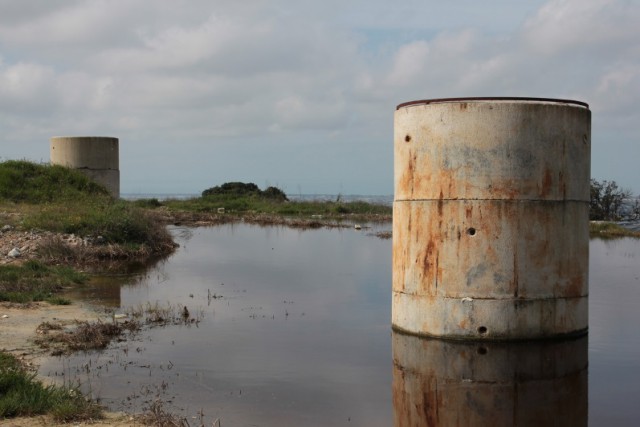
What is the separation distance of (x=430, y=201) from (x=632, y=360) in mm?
2966

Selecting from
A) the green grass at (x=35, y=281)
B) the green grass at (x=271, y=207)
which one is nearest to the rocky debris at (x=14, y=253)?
the green grass at (x=35, y=281)

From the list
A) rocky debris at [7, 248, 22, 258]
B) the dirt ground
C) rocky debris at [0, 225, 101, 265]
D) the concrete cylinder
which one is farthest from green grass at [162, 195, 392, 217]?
the dirt ground

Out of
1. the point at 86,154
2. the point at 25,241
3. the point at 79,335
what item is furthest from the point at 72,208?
the point at 79,335

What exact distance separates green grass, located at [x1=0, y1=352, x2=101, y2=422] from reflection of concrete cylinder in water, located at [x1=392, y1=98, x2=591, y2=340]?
172 inches

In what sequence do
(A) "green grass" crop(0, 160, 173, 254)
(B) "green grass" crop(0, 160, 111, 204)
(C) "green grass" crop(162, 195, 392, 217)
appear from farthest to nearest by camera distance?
(C) "green grass" crop(162, 195, 392, 217), (B) "green grass" crop(0, 160, 111, 204), (A) "green grass" crop(0, 160, 173, 254)

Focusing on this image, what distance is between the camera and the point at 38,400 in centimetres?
659

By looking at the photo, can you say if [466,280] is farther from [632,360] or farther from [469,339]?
[632,360]

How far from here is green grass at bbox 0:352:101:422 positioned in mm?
6402

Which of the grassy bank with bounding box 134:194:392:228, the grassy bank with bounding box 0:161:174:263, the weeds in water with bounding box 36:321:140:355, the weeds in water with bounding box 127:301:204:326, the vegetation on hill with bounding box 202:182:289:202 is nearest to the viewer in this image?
the weeds in water with bounding box 36:321:140:355

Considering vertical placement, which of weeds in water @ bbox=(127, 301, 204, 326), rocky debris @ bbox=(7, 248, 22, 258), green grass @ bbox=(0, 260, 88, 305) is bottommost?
weeds in water @ bbox=(127, 301, 204, 326)

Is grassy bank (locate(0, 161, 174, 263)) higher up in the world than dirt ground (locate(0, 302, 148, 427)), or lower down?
higher up

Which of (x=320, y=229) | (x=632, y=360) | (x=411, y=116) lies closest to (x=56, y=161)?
(x=320, y=229)

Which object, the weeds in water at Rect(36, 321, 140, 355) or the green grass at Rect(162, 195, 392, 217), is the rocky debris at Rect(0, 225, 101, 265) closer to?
the weeds in water at Rect(36, 321, 140, 355)

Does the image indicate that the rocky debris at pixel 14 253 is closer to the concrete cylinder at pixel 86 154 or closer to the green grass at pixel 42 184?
the green grass at pixel 42 184
